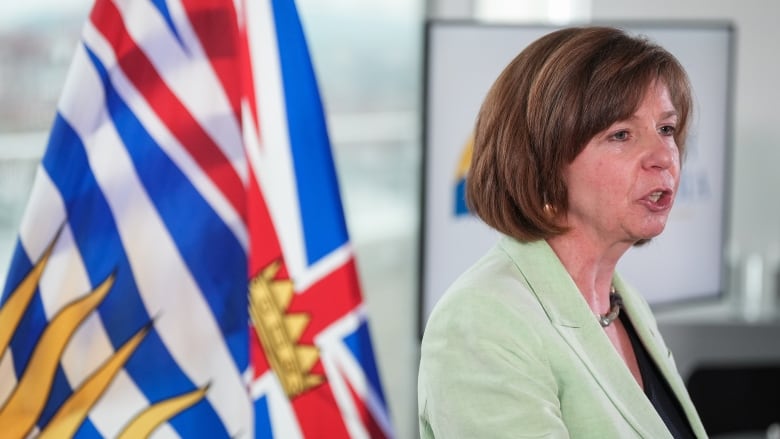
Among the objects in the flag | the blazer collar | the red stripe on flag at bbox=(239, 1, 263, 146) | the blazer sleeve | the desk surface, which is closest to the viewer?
the blazer sleeve

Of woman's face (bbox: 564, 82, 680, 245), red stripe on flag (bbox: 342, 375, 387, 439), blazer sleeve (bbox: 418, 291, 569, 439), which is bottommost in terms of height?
red stripe on flag (bbox: 342, 375, 387, 439)

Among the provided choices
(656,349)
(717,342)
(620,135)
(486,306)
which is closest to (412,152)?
(717,342)

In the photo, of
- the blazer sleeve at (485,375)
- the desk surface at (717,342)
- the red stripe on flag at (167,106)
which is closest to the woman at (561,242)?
the blazer sleeve at (485,375)

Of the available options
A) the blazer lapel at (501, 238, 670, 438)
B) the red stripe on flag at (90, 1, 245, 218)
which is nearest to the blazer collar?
the blazer lapel at (501, 238, 670, 438)

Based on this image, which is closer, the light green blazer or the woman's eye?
the light green blazer

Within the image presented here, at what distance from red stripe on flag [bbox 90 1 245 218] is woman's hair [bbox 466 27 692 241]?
563mm

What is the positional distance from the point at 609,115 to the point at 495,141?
0.17 m

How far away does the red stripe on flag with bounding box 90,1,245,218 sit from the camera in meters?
2.01

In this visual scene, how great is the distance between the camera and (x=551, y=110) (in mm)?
1559

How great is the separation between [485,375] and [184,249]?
2.56 feet

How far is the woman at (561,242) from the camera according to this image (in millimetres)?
1435

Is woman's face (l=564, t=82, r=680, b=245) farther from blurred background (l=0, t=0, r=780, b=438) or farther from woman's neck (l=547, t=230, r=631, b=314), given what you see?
blurred background (l=0, t=0, r=780, b=438)

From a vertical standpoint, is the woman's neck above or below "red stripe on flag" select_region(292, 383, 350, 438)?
above

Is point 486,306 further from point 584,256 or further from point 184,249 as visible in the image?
point 184,249
